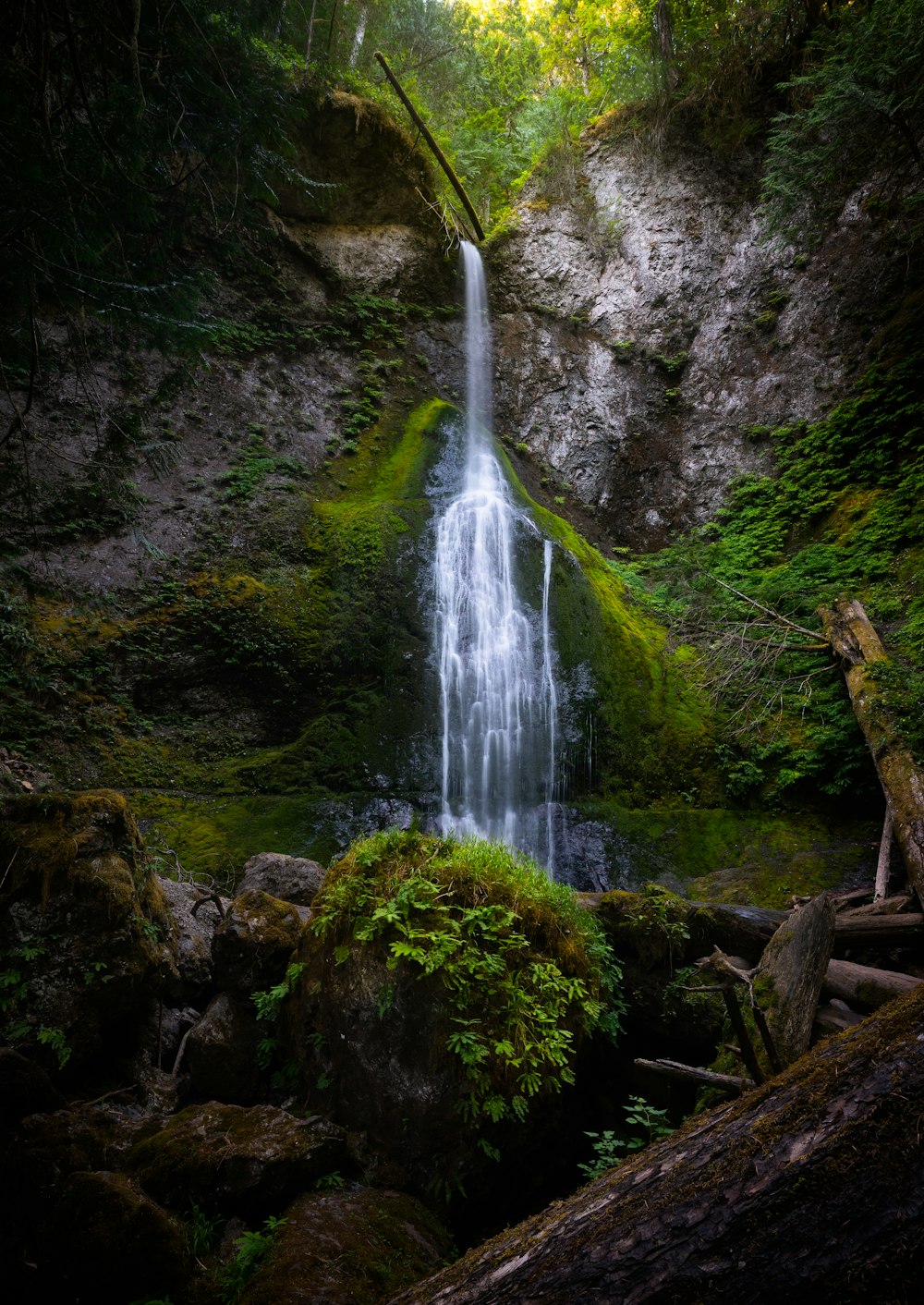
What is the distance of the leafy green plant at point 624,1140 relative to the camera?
112 inches

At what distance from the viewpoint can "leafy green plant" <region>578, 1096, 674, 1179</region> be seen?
2838 mm

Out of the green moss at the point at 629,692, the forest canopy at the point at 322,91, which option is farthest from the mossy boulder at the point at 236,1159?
the green moss at the point at 629,692

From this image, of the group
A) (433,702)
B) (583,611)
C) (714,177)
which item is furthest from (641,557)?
(714,177)

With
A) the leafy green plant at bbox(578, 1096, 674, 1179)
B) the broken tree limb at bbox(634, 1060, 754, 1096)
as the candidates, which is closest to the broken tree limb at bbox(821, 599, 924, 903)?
the leafy green plant at bbox(578, 1096, 674, 1179)

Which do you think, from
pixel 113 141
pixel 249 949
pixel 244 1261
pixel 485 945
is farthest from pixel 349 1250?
pixel 113 141

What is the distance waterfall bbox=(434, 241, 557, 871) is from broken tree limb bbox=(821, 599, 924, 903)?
12.1 feet

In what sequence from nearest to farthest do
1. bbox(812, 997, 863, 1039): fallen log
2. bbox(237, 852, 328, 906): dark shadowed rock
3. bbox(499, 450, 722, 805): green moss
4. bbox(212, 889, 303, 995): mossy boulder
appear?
bbox(812, 997, 863, 1039): fallen log < bbox(212, 889, 303, 995): mossy boulder < bbox(237, 852, 328, 906): dark shadowed rock < bbox(499, 450, 722, 805): green moss

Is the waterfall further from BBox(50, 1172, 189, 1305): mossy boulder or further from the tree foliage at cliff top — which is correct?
BBox(50, 1172, 189, 1305): mossy boulder

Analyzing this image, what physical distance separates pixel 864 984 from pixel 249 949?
3.43m

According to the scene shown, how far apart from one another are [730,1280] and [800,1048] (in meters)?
2.08

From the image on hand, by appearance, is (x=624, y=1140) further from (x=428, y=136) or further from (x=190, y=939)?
(x=428, y=136)

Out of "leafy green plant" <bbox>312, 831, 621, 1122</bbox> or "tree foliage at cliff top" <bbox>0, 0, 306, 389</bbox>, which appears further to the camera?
"tree foliage at cliff top" <bbox>0, 0, 306, 389</bbox>

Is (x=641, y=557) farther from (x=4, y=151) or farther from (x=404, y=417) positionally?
(x=4, y=151)

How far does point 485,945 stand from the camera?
3053 millimetres
